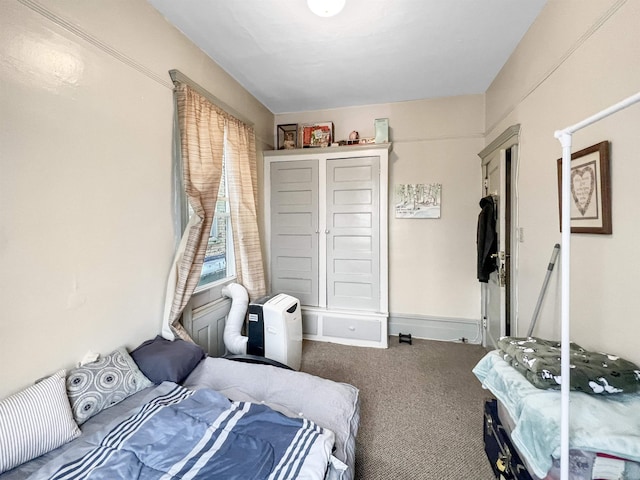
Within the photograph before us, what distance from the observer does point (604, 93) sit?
4.19 ft

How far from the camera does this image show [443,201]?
323 centimetres

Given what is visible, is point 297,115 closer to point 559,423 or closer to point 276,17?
point 276,17

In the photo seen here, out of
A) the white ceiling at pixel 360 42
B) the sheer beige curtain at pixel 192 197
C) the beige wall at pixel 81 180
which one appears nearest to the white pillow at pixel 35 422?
the beige wall at pixel 81 180

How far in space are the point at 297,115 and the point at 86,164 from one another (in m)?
2.69

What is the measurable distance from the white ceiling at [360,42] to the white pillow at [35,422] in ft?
7.47

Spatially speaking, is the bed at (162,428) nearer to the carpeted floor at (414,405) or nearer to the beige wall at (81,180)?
the beige wall at (81,180)

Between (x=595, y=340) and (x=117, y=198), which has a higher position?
(x=117, y=198)

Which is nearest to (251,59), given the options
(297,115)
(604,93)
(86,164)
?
(297,115)

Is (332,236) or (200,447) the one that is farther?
(332,236)

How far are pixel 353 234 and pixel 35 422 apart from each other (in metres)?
2.71

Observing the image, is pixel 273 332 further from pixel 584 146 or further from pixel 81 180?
pixel 584 146

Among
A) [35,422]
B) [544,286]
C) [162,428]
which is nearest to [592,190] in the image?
[544,286]

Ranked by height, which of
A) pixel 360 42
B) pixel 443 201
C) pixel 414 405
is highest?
pixel 360 42

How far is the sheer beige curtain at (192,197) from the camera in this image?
6.34 ft
